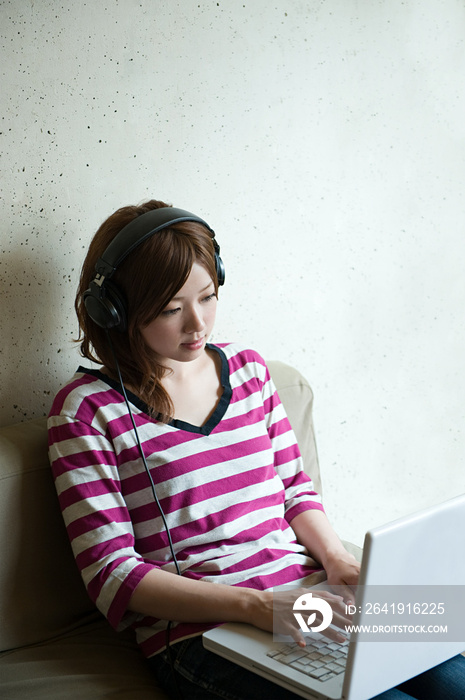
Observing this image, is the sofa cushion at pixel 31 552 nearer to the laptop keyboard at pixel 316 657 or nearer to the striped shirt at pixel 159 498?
the striped shirt at pixel 159 498

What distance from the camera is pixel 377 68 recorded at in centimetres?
193

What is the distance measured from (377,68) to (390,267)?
0.52 meters

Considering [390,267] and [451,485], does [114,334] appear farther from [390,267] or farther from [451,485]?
[451,485]

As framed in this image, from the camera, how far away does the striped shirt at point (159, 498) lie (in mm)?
1169

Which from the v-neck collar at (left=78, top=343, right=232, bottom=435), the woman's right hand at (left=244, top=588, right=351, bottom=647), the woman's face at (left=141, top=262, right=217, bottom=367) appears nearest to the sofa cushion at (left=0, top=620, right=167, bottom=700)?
the woman's right hand at (left=244, top=588, right=351, bottom=647)

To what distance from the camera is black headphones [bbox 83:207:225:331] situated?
1192mm

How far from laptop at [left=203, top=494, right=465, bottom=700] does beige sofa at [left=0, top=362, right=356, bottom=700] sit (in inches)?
11.2

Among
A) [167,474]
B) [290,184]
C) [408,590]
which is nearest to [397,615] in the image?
[408,590]

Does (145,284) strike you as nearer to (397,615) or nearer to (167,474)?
(167,474)

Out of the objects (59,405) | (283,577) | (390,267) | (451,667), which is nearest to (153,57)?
(59,405)

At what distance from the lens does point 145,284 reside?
121cm

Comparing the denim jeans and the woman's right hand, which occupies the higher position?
the woman's right hand

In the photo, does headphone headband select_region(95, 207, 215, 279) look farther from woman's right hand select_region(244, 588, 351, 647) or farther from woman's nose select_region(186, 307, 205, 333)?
woman's right hand select_region(244, 588, 351, 647)

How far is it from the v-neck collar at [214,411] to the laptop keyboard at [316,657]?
0.40 metres
